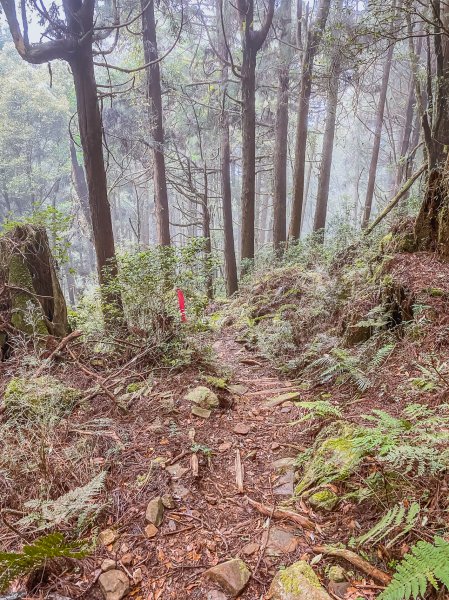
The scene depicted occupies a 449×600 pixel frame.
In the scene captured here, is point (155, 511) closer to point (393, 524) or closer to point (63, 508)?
point (63, 508)

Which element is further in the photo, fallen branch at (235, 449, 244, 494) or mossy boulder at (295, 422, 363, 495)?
fallen branch at (235, 449, 244, 494)

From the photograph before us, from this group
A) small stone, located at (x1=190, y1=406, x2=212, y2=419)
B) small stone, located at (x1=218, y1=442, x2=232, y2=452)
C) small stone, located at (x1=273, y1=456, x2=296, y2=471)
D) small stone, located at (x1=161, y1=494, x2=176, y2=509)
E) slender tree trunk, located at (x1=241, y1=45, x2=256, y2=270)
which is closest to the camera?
small stone, located at (x1=161, y1=494, x2=176, y2=509)

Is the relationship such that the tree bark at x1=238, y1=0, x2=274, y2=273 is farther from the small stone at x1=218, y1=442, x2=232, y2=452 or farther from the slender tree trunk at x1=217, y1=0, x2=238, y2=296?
the small stone at x1=218, y1=442, x2=232, y2=452

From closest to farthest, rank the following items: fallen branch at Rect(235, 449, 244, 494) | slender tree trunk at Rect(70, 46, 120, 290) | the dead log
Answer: fallen branch at Rect(235, 449, 244, 494) < the dead log < slender tree trunk at Rect(70, 46, 120, 290)

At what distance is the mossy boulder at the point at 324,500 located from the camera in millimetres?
2234

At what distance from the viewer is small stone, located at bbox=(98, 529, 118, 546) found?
2.18m

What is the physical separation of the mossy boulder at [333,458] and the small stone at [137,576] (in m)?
1.12

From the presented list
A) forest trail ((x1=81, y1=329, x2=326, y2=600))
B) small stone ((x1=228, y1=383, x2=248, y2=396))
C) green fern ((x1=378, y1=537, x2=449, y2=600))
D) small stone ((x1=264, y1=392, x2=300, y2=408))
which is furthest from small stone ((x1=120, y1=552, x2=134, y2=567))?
small stone ((x1=228, y1=383, x2=248, y2=396))

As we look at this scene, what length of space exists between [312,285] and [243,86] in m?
6.11

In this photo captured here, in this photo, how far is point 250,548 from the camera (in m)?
2.10

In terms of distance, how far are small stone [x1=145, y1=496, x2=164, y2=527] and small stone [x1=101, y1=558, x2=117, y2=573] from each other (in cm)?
33

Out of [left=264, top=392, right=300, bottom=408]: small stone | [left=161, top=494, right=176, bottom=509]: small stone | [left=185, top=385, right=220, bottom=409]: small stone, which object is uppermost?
[left=161, top=494, right=176, bottom=509]: small stone

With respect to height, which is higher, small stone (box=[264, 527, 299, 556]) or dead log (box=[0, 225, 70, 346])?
dead log (box=[0, 225, 70, 346])

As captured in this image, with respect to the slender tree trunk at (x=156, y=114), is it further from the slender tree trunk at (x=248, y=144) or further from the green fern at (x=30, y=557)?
the green fern at (x=30, y=557)
